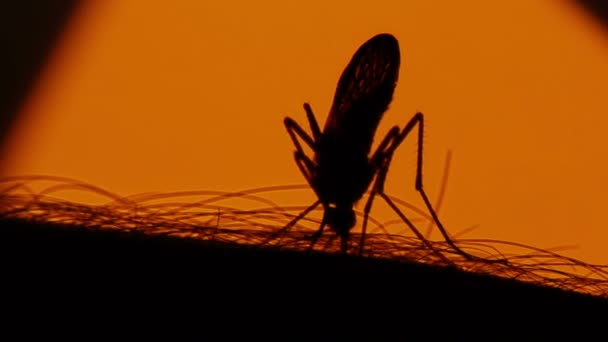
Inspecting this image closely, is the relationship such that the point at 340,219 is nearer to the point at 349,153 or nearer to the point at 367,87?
the point at 349,153

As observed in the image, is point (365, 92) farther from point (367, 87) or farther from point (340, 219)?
point (340, 219)

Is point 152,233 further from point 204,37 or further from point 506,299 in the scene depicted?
point 204,37

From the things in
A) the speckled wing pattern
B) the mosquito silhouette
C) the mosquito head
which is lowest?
the mosquito head

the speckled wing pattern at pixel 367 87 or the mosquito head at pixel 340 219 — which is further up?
the speckled wing pattern at pixel 367 87

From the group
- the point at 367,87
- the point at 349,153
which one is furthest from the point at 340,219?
the point at 367,87

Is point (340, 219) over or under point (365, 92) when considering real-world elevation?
under

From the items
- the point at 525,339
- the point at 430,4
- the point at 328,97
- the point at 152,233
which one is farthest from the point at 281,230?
the point at 430,4
